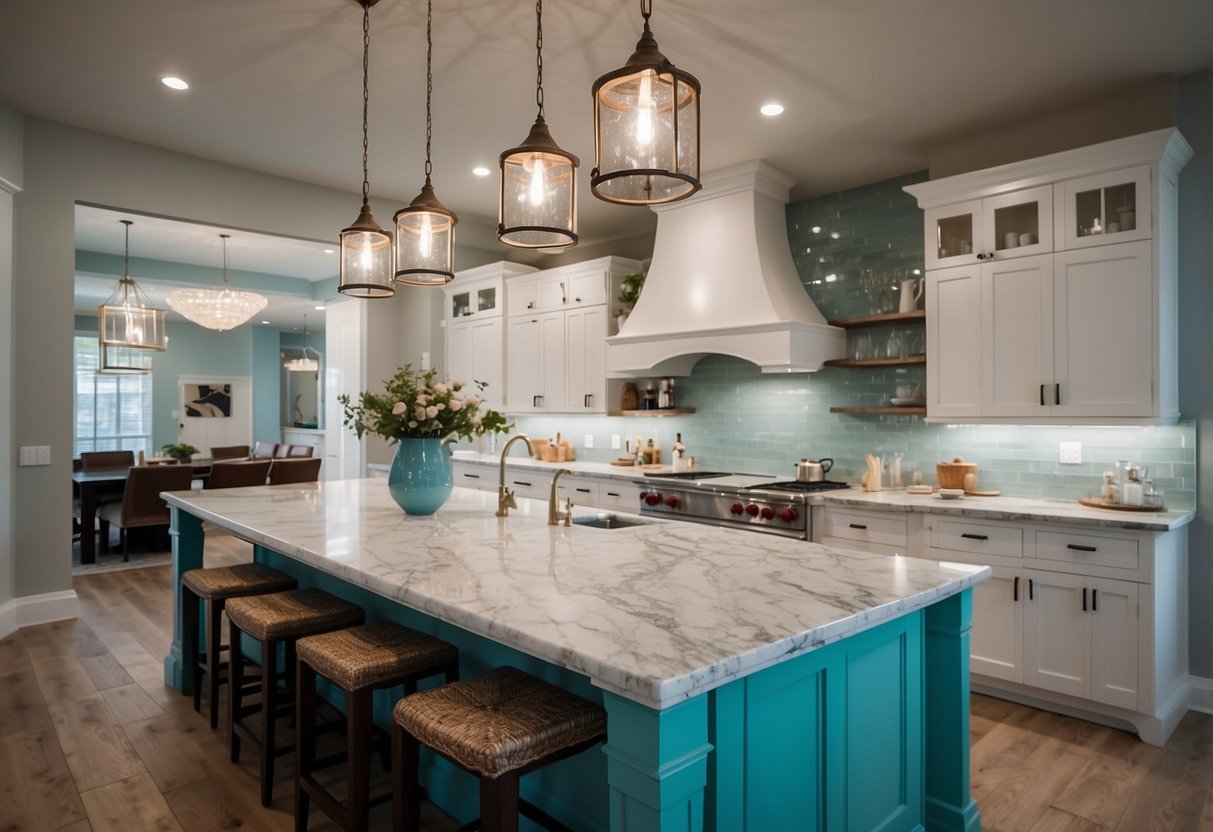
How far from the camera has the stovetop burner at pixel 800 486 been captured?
4.08m

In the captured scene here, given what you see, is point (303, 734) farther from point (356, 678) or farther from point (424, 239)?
point (424, 239)

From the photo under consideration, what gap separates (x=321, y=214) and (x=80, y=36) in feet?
6.73

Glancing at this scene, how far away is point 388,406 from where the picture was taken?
2.82 metres

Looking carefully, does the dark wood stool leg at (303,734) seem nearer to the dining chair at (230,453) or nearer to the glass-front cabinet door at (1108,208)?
the glass-front cabinet door at (1108,208)

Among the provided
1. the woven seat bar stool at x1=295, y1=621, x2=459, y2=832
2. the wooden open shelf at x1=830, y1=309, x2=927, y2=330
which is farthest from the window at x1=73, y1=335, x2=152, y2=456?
the wooden open shelf at x1=830, y1=309, x2=927, y2=330

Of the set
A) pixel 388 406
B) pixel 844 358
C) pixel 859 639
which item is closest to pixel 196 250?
pixel 388 406

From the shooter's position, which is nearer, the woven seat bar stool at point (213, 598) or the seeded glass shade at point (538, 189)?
the seeded glass shade at point (538, 189)

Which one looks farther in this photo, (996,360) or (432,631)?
(996,360)

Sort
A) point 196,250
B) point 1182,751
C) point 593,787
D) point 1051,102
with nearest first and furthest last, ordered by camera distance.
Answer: point 593,787 → point 1182,751 → point 1051,102 → point 196,250

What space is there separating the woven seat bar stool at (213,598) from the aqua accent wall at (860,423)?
314cm

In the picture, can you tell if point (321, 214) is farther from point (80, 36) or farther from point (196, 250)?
point (196, 250)

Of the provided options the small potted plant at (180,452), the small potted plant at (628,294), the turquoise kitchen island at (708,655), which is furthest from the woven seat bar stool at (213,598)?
the small potted plant at (180,452)

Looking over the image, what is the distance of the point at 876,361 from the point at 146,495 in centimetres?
600

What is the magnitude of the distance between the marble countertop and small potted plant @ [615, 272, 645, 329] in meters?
2.80
